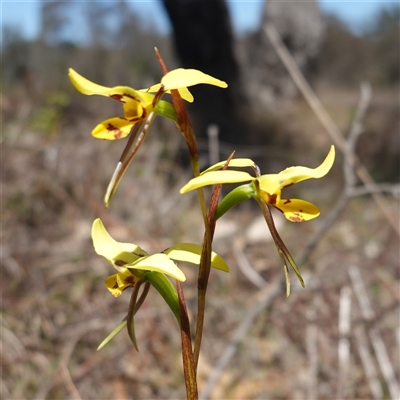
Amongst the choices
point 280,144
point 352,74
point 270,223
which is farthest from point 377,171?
point 352,74

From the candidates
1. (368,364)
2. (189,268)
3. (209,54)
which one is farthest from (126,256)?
(209,54)

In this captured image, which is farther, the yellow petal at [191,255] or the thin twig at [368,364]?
the thin twig at [368,364]

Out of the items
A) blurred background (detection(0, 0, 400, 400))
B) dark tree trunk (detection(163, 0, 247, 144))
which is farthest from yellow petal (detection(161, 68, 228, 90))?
dark tree trunk (detection(163, 0, 247, 144))

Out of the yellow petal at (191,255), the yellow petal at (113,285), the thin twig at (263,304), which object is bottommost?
the thin twig at (263,304)

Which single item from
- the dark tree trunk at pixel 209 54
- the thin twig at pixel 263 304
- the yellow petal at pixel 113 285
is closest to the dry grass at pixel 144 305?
the thin twig at pixel 263 304

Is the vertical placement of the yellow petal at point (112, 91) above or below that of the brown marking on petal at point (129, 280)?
above

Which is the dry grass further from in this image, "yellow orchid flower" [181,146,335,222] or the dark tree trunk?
the dark tree trunk

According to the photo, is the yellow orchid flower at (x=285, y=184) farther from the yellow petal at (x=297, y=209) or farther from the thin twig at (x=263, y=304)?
the thin twig at (x=263, y=304)
